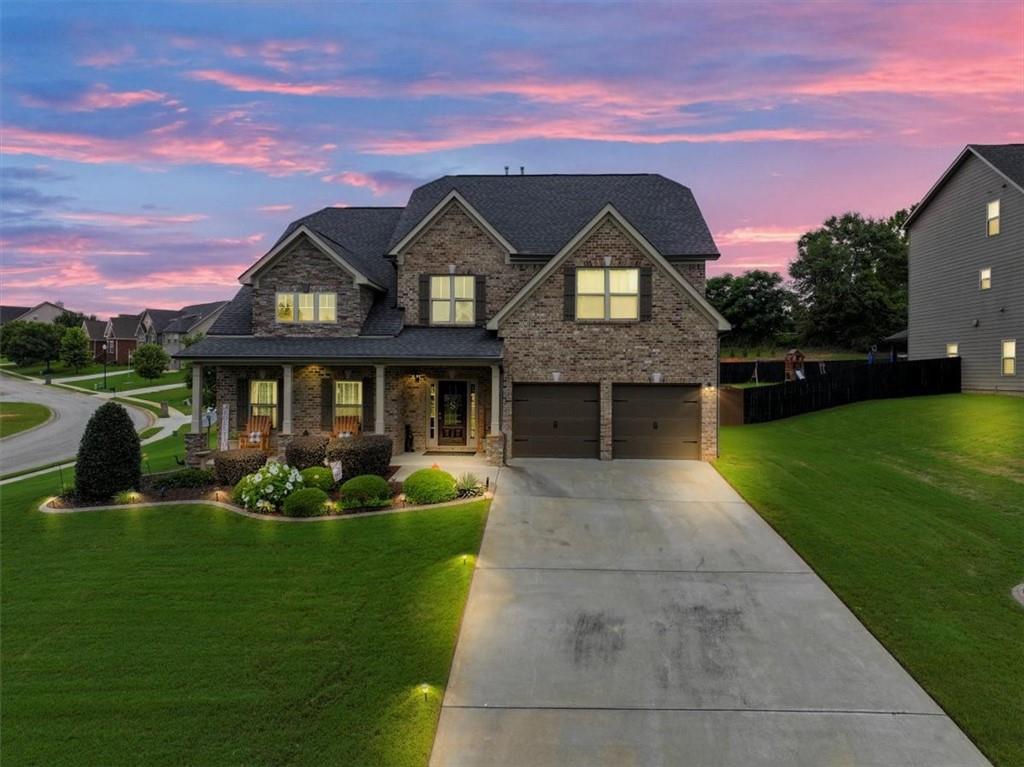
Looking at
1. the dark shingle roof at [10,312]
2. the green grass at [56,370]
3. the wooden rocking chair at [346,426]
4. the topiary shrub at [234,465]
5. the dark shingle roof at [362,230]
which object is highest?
the dark shingle roof at [10,312]

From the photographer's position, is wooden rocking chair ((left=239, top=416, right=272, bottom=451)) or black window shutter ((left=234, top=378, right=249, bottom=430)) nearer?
wooden rocking chair ((left=239, top=416, right=272, bottom=451))

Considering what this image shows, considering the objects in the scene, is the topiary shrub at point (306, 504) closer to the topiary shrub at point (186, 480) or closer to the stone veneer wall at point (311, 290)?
the topiary shrub at point (186, 480)

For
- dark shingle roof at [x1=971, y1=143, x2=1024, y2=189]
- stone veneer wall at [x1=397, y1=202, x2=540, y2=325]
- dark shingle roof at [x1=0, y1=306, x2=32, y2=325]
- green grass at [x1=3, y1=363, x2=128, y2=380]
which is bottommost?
green grass at [x1=3, y1=363, x2=128, y2=380]

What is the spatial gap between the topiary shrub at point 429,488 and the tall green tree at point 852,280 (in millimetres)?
52148

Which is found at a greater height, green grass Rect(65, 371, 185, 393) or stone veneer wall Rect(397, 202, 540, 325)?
stone veneer wall Rect(397, 202, 540, 325)

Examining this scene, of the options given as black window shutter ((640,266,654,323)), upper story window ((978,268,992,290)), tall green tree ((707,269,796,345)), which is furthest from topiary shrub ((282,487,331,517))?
tall green tree ((707,269,796,345))

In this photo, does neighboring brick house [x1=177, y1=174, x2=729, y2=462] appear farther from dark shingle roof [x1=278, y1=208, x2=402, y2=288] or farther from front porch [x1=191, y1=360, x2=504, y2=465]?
dark shingle roof [x1=278, y1=208, x2=402, y2=288]

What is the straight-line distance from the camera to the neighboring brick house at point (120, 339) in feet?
311

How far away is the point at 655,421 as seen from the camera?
59.1 ft

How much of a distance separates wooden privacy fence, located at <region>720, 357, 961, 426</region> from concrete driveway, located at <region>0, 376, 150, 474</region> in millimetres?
31069

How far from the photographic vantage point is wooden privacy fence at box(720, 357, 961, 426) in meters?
25.7

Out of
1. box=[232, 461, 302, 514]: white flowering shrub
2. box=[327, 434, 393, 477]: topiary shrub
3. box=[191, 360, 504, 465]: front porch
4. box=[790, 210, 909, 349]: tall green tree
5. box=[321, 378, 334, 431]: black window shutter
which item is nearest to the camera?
box=[232, 461, 302, 514]: white flowering shrub

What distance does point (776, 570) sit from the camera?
9.42 metres

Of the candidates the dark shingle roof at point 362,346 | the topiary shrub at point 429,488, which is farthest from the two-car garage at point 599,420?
the topiary shrub at point 429,488
